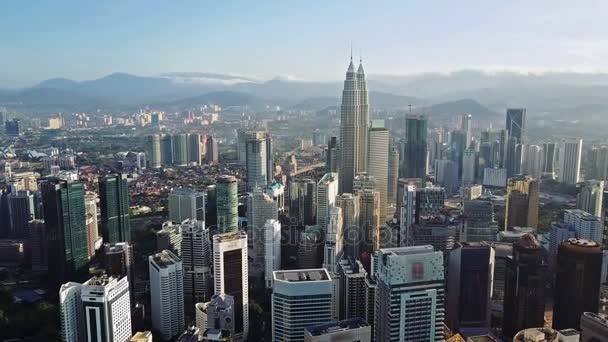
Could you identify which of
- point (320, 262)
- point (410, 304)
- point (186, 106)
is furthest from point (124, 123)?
point (410, 304)

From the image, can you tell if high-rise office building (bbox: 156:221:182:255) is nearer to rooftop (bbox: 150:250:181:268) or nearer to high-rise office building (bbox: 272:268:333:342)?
rooftop (bbox: 150:250:181:268)

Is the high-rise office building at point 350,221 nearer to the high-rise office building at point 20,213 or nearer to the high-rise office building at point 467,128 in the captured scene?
the high-rise office building at point 20,213

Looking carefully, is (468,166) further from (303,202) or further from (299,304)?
(299,304)

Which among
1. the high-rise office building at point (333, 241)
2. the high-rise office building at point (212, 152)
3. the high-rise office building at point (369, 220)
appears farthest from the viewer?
the high-rise office building at point (212, 152)

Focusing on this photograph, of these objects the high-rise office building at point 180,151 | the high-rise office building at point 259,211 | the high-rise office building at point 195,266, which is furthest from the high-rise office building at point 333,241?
the high-rise office building at point 180,151

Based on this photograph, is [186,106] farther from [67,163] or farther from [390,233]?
[390,233]

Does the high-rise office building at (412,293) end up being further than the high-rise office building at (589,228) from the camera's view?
No

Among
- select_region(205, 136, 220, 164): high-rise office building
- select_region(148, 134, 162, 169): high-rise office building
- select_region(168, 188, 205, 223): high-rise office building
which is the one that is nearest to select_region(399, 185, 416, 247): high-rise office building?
select_region(168, 188, 205, 223): high-rise office building
